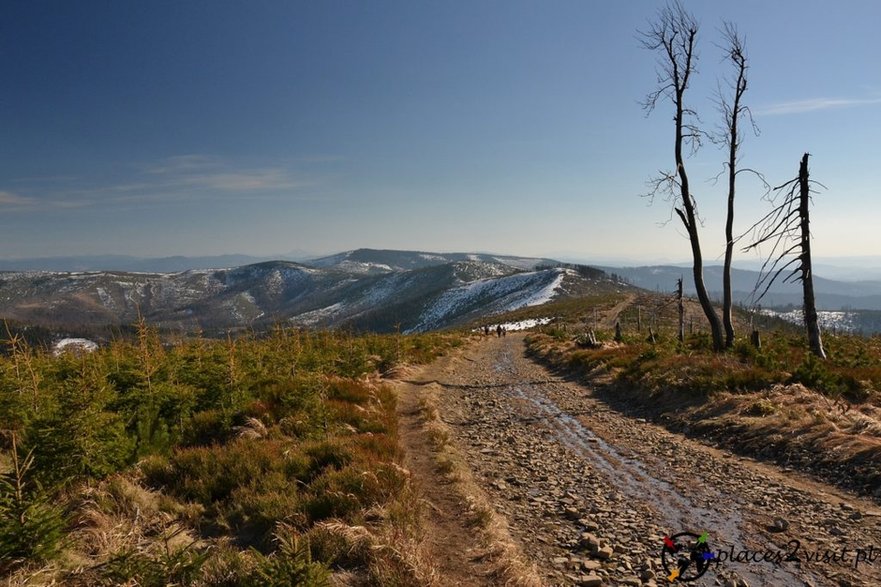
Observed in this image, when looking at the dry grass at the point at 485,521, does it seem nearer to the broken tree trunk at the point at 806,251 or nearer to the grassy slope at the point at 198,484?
the grassy slope at the point at 198,484

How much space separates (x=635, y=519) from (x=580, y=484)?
1.62 metres

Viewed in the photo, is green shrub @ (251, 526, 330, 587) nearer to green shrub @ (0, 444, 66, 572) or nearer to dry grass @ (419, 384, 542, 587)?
dry grass @ (419, 384, 542, 587)

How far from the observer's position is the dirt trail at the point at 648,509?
543 centimetres

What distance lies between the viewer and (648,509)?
23.3 ft

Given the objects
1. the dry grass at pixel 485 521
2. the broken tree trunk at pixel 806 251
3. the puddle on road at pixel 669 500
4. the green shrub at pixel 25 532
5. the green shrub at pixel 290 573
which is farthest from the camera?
the broken tree trunk at pixel 806 251

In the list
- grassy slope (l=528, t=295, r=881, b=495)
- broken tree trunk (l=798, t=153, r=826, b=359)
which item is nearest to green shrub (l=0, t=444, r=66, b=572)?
grassy slope (l=528, t=295, r=881, b=495)

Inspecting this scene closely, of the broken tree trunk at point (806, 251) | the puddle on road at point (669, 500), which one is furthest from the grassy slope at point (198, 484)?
the broken tree trunk at point (806, 251)

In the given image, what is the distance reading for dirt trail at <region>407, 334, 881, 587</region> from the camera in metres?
5.43

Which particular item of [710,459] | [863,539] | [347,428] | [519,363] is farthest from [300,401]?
[519,363]

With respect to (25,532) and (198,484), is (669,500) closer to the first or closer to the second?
(198,484)

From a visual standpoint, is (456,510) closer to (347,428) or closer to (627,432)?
(347,428)

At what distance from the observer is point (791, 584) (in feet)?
16.5

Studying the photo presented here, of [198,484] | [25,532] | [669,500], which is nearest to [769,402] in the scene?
[669,500]

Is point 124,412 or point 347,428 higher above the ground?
point 124,412
